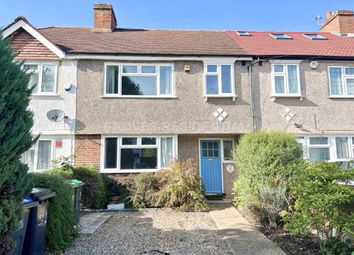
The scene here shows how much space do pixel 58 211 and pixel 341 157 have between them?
403 inches

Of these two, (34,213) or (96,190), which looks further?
(96,190)

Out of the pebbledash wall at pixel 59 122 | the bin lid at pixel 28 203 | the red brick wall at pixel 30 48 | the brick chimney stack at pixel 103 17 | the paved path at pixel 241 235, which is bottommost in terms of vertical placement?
the paved path at pixel 241 235

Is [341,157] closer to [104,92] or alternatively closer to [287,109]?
[287,109]

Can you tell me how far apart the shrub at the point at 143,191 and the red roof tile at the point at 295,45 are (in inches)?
247

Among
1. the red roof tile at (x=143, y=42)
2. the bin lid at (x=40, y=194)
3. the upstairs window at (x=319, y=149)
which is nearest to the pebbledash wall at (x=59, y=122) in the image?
the red roof tile at (x=143, y=42)

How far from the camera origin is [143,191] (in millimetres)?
9359

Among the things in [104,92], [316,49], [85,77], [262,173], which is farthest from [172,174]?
[316,49]

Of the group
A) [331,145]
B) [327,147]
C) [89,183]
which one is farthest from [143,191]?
[331,145]

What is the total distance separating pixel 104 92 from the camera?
10562 mm

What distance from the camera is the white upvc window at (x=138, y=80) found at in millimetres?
10680

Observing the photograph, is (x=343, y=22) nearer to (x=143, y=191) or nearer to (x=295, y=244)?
(x=143, y=191)

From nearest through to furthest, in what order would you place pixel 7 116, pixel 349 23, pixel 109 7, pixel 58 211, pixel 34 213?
pixel 7 116 < pixel 34 213 < pixel 58 211 < pixel 109 7 < pixel 349 23

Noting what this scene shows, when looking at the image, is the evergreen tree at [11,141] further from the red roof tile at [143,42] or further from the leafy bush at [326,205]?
the red roof tile at [143,42]

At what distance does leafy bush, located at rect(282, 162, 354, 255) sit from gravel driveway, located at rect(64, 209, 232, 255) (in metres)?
1.47
